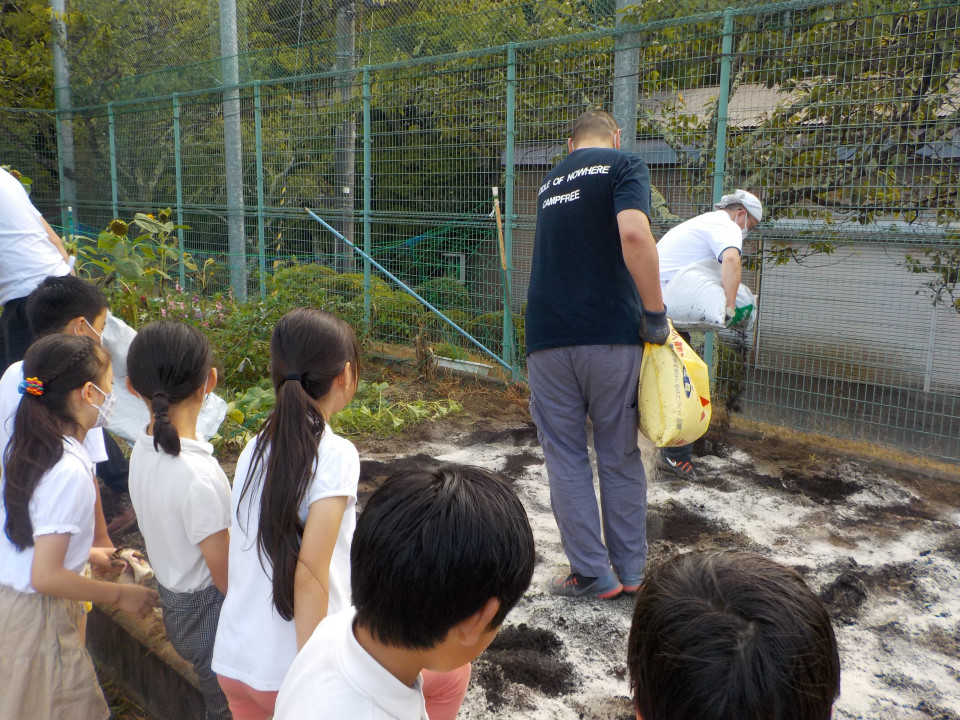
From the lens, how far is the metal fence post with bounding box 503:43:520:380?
6.43m

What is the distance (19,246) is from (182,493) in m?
2.51

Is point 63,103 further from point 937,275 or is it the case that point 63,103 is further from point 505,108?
point 937,275

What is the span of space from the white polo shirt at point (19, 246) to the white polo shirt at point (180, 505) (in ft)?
7.33

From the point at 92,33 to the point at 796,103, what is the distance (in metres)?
11.7

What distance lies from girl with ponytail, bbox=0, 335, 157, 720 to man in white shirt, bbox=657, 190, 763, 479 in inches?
121

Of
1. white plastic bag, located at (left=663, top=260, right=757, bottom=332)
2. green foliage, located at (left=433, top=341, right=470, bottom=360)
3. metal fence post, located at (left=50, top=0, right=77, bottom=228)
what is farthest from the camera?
metal fence post, located at (left=50, top=0, right=77, bottom=228)

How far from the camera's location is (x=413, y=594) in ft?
4.09

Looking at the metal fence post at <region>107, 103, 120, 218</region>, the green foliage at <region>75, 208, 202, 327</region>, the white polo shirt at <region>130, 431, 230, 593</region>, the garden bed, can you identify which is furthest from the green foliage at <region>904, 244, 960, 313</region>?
the metal fence post at <region>107, 103, 120, 218</region>

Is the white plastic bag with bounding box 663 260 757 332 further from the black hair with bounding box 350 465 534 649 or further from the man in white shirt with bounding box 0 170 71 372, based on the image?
the black hair with bounding box 350 465 534 649

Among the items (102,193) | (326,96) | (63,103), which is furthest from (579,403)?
(63,103)

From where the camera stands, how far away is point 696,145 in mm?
5641

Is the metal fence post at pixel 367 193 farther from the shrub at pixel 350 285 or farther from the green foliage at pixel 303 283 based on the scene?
the green foliage at pixel 303 283

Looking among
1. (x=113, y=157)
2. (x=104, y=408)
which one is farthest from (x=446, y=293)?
(x=113, y=157)

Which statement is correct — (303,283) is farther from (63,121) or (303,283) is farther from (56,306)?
(63,121)
